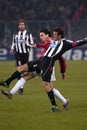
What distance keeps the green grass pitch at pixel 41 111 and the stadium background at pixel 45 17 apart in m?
13.0

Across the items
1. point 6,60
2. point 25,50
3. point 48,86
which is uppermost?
point 48,86

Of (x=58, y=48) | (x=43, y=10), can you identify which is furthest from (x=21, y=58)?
(x=43, y=10)

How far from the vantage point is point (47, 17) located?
35.5m

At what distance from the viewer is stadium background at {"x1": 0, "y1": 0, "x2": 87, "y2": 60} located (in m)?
33.4

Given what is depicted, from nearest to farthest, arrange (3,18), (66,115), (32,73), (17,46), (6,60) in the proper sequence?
(66,115) < (32,73) < (17,46) < (6,60) < (3,18)

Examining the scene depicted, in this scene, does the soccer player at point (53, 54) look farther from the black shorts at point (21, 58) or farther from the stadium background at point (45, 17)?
the stadium background at point (45, 17)

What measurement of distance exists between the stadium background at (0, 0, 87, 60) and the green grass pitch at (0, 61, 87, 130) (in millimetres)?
12985

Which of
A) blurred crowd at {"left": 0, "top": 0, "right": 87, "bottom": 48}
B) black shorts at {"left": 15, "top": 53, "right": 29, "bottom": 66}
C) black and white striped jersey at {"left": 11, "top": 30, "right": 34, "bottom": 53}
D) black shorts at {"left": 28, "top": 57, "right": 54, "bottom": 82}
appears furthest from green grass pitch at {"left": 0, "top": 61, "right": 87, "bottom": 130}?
blurred crowd at {"left": 0, "top": 0, "right": 87, "bottom": 48}

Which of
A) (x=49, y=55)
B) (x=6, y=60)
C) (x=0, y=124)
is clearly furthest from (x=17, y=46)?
(x=6, y=60)

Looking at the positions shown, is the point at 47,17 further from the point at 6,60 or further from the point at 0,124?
the point at 0,124

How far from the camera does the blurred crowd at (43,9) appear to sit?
35.7 m

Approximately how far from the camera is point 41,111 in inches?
522

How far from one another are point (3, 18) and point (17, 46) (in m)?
17.7

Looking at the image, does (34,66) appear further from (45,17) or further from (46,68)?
(45,17)
